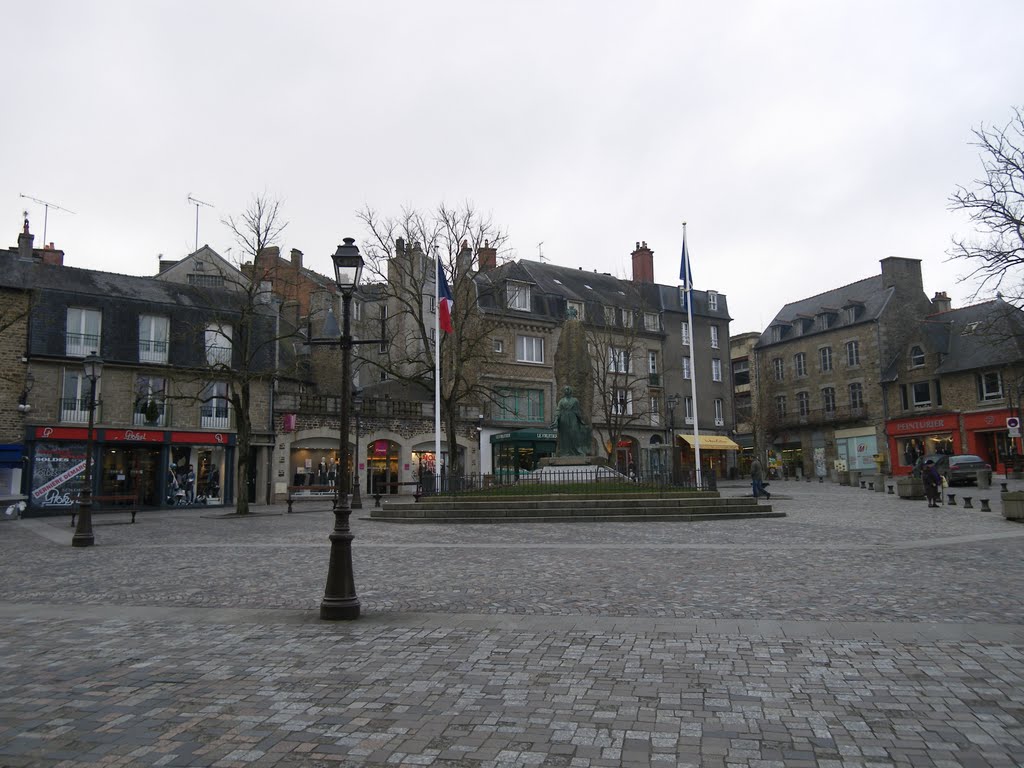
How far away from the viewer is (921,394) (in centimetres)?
4456

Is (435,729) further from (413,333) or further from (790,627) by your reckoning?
(413,333)

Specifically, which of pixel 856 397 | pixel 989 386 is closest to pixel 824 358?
pixel 856 397

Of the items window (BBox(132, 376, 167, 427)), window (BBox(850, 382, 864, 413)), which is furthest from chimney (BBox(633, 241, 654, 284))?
window (BBox(132, 376, 167, 427))

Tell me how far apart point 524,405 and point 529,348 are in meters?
3.38

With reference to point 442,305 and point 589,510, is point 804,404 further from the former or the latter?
point 589,510

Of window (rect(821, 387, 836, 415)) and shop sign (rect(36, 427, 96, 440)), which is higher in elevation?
window (rect(821, 387, 836, 415))

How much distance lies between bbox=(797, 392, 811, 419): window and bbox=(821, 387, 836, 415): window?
123 centimetres

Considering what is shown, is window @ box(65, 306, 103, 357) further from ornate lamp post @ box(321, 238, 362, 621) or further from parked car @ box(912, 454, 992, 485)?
parked car @ box(912, 454, 992, 485)

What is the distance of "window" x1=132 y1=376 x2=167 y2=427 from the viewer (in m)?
31.1

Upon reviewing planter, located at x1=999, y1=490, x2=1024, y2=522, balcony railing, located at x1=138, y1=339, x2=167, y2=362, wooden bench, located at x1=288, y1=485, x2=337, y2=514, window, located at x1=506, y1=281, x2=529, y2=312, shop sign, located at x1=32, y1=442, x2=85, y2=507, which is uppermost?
window, located at x1=506, y1=281, x2=529, y2=312

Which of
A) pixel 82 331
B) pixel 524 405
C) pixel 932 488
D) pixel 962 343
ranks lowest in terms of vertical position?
→ pixel 932 488

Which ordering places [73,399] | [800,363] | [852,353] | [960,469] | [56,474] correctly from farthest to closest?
[800,363] → [852,353] → [960,469] → [73,399] → [56,474]

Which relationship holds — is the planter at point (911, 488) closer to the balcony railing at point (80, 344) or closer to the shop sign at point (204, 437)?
the shop sign at point (204, 437)

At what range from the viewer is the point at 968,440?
136 feet
